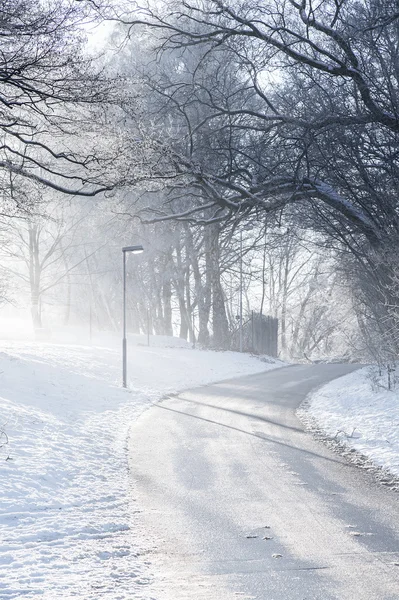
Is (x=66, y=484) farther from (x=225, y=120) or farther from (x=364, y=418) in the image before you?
(x=225, y=120)

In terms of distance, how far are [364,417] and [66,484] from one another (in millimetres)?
6702

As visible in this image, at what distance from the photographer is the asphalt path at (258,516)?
486cm

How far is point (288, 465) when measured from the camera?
29.9ft

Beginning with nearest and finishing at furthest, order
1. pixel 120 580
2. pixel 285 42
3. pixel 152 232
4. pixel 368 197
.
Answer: pixel 120 580, pixel 285 42, pixel 368 197, pixel 152 232

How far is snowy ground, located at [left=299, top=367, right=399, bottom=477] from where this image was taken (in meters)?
10.0

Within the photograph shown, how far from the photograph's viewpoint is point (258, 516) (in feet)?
21.9

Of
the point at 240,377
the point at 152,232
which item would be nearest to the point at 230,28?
the point at 240,377

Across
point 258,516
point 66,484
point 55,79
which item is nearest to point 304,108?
point 55,79

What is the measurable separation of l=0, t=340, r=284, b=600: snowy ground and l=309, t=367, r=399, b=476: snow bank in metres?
3.69

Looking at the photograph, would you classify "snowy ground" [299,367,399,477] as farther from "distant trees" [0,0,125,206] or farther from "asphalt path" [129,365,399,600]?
"distant trees" [0,0,125,206]

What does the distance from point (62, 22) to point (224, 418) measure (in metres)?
8.32

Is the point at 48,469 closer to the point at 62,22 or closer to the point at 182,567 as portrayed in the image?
the point at 182,567

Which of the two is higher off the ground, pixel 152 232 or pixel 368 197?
pixel 152 232

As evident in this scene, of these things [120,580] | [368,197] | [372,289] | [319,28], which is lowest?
[120,580]
